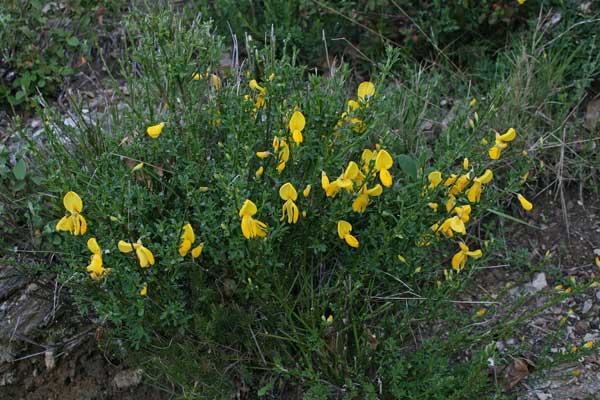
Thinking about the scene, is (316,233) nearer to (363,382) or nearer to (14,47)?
(363,382)

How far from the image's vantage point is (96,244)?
212 cm

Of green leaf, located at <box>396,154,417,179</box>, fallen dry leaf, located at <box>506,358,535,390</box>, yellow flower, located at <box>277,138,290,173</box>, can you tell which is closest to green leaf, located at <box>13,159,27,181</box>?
yellow flower, located at <box>277,138,290,173</box>

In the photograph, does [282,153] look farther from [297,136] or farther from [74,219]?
[74,219]

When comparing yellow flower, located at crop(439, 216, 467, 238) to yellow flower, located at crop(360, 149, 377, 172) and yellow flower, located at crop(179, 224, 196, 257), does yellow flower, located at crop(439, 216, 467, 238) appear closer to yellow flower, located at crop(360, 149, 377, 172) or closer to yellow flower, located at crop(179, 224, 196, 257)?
yellow flower, located at crop(360, 149, 377, 172)

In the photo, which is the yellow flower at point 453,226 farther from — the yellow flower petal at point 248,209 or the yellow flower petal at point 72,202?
the yellow flower petal at point 72,202

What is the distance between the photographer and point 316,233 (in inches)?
94.0

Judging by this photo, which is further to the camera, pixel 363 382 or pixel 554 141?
pixel 554 141

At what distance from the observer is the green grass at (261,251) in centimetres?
226

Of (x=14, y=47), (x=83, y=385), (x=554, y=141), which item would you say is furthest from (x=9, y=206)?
(x=554, y=141)

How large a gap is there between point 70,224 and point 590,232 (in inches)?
89.7

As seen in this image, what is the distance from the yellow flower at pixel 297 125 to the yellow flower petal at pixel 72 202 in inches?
27.2

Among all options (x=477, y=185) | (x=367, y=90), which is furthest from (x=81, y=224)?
(x=477, y=185)

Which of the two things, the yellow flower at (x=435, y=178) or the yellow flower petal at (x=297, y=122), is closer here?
the yellow flower petal at (x=297, y=122)

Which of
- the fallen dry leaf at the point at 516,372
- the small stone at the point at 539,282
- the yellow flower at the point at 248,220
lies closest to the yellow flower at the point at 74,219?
the yellow flower at the point at 248,220
